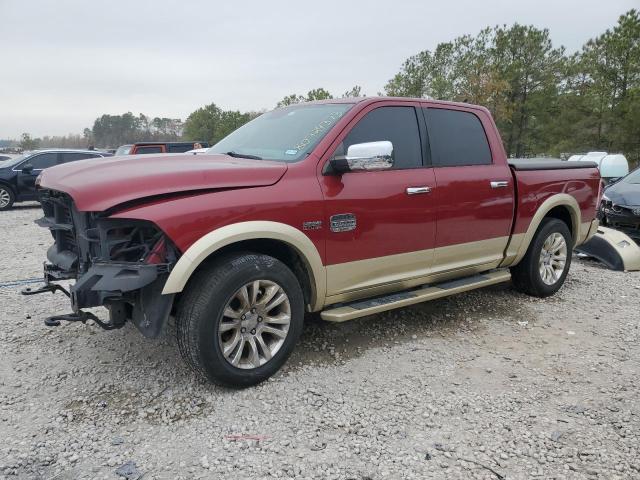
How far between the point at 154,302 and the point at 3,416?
44.1 inches

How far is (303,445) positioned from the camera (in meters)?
2.85

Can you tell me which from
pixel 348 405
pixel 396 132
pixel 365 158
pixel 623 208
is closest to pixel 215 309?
pixel 348 405

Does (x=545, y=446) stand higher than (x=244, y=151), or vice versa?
(x=244, y=151)

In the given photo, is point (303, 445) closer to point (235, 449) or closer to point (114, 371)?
point (235, 449)

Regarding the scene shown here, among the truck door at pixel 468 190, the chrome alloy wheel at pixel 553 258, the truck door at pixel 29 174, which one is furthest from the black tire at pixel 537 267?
the truck door at pixel 29 174

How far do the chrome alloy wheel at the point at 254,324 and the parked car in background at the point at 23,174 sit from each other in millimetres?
11917

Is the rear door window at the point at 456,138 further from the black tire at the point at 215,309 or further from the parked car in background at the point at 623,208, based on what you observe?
the parked car in background at the point at 623,208

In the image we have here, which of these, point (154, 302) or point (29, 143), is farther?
point (29, 143)

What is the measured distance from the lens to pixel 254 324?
3.38m

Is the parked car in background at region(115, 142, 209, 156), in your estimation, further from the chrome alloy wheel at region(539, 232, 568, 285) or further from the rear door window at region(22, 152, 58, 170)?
the chrome alloy wheel at region(539, 232, 568, 285)

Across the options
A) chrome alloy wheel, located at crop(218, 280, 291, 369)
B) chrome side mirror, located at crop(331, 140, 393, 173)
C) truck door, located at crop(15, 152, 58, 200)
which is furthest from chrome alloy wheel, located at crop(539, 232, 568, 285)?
truck door, located at crop(15, 152, 58, 200)

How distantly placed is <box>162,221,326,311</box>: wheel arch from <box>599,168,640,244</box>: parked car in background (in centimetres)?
615

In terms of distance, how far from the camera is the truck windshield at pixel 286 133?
3789 mm

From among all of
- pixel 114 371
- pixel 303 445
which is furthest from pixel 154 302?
pixel 303 445
